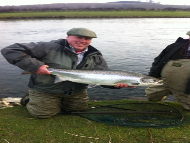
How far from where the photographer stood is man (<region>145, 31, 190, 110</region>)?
18.5 ft

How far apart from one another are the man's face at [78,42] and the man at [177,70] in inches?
89.8

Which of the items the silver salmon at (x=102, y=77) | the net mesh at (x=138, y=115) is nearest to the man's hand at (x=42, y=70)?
the silver salmon at (x=102, y=77)

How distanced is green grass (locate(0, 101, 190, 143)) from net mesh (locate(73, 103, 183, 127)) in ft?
0.54

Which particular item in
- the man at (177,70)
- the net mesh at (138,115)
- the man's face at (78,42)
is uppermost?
the man's face at (78,42)

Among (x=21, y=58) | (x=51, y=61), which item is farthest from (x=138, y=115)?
(x=21, y=58)

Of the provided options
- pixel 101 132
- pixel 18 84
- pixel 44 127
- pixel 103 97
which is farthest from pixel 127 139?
pixel 18 84

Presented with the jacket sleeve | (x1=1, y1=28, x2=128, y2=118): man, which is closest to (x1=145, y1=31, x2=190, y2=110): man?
(x1=1, y1=28, x2=128, y2=118): man

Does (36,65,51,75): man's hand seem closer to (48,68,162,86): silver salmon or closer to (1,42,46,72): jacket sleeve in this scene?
(1,42,46,72): jacket sleeve

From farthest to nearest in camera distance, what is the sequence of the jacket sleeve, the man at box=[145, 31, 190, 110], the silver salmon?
the man at box=[145, 31, 190, 110] → the silver salmon → the jacket sleeve

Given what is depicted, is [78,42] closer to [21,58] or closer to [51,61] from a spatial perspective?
[51,61]

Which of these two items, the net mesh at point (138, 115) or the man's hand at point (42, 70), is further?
the net mesh at point (138, 115)

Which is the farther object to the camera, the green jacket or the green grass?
the green jacket

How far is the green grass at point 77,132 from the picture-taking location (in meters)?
4.13

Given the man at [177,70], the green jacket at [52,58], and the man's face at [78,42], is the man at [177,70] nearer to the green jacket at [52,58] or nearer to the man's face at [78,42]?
the green jacket at [52,58]
